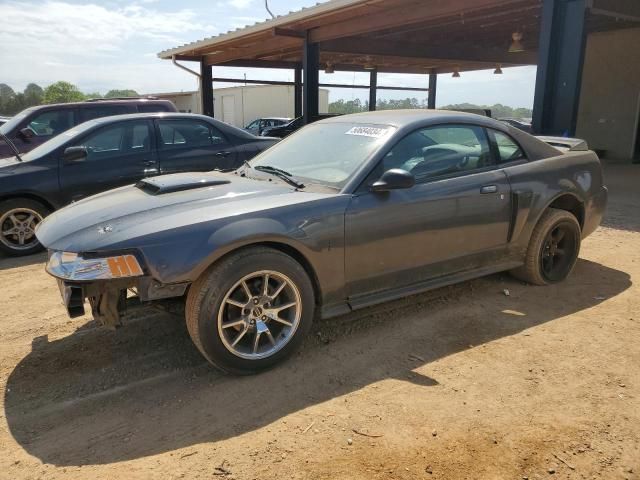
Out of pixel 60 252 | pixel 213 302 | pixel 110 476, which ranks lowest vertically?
pixel 110 476

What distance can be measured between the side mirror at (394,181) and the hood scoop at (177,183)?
1138mm

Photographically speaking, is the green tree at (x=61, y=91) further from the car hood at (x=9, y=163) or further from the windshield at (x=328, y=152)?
the windshield at (x=328, y=152)

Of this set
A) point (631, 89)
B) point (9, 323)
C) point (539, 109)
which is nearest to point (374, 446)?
point (9, 323)

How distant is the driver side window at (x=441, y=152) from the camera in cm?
376

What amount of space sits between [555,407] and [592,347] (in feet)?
2.97

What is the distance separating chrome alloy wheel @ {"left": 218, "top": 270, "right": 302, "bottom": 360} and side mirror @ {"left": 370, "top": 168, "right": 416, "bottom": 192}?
88 centimetres

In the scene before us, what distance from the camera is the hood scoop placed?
3.58 m

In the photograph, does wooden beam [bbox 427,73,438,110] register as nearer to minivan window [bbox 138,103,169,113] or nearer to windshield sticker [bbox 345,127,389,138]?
minivan window [bbox 138,103,169,113]

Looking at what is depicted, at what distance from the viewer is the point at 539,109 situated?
8836mm

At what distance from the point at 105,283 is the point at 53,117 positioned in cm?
675

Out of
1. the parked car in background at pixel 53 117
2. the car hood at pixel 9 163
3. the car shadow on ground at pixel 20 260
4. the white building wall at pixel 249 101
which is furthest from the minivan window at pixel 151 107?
the white building wall at pixel 249 101

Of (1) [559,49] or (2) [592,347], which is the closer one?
(2) [592,347]

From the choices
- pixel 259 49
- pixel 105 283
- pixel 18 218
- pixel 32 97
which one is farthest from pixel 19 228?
pixel 32 97

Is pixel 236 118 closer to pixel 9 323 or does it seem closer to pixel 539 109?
pixel 539 109
